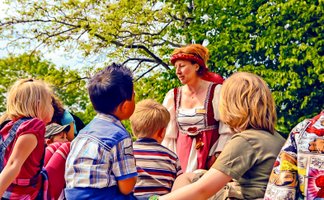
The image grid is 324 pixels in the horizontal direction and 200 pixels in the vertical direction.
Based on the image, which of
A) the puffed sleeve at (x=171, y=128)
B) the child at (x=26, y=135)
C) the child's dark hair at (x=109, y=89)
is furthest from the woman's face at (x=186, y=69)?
the child's dark hair at (x=109, y=89)

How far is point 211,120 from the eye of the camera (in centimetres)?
555

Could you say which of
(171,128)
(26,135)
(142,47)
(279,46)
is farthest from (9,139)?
(142,47)

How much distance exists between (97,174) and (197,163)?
217 centimetres

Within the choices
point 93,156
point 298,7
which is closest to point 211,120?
point 93,156

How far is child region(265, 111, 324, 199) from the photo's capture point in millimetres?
3080

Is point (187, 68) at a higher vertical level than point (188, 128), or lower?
higher

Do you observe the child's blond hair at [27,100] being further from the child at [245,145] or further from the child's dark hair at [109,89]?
the child at [245,145]

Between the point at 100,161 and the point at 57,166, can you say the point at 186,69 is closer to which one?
the point at 57,166

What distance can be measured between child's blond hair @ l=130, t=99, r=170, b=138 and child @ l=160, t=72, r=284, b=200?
832 mm

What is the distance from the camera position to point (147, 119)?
4363mm

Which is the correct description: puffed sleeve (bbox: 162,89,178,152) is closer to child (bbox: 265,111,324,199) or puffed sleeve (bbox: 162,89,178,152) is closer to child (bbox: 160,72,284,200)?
child (bbox: 160,72,284,200)

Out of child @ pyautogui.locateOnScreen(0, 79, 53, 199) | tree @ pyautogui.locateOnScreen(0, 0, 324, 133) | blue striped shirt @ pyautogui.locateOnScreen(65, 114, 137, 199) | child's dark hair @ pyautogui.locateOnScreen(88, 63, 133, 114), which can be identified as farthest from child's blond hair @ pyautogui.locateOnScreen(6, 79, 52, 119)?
tree @ pyautogui.locateOnScreen(0, 0, 324, 133)

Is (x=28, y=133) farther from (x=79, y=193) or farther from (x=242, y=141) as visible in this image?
(x=242, y=141)

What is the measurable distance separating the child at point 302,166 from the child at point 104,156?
879 millimetres
